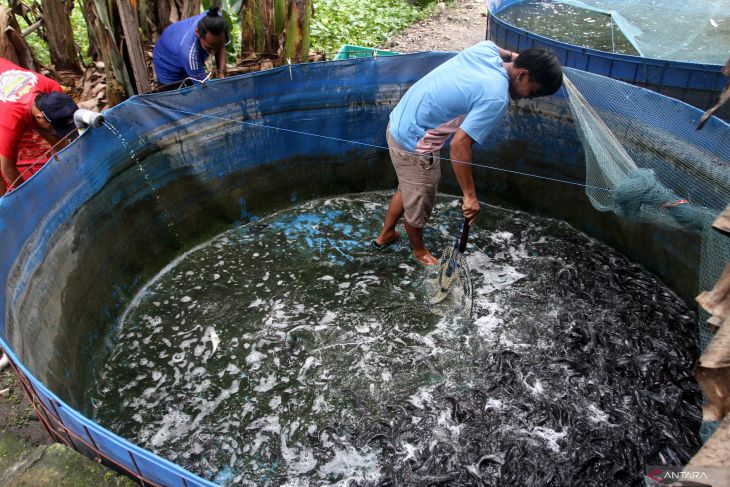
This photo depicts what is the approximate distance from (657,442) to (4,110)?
4575 millimetres

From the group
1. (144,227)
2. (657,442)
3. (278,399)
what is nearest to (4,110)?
(144,227)

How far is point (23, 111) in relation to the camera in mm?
3666

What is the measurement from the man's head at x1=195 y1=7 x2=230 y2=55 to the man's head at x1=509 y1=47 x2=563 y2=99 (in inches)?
98.4

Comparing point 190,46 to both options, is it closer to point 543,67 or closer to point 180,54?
point 180,54

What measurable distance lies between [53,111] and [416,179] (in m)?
2.55

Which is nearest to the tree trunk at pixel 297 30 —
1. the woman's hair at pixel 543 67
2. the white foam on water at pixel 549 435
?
the woman's hair at pixel 543 67

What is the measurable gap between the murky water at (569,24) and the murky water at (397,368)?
2.28 metres

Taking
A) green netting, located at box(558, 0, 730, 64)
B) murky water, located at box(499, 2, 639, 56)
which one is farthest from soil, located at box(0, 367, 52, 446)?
green netting, located at box(558, 0, 730, 64)

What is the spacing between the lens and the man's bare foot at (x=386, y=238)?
4.88m

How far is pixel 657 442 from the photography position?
3.31 m

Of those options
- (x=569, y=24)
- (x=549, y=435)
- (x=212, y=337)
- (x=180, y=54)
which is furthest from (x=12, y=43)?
(x=569, y=24)

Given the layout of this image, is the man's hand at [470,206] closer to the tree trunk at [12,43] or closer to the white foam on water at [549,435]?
the white foam on water at [549,435]

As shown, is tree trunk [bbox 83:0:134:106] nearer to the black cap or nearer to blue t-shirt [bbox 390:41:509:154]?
the black cap

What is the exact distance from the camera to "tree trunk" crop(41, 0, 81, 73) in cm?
601
